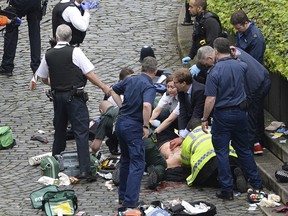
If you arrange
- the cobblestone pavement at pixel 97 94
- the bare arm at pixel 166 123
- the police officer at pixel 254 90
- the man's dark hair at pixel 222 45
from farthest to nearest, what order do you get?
1. the bare arm at pixel 166 123
2. the police officer at pixel 254 90
3. the cobblestone pavement at pixel 97 94
4. the man's dark hair at pixel 222 45

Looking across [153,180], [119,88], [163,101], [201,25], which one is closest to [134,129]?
[119,88]

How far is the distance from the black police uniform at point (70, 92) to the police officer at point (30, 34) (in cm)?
440

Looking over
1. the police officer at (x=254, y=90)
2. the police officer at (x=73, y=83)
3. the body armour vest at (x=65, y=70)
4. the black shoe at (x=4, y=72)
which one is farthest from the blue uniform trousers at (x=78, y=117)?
the black shoe at (x=4, y=72)

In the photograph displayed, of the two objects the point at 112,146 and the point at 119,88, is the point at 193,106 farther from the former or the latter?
the point at 119,88

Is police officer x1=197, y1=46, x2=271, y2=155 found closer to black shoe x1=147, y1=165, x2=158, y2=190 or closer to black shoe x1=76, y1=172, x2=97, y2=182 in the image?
black shoe x1=147, y1=165, x2=158, y2=190

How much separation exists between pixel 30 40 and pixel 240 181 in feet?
21.5

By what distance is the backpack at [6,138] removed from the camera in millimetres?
16188

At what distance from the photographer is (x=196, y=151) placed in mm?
14656

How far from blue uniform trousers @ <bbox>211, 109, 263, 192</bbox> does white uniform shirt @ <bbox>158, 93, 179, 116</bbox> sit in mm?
1992

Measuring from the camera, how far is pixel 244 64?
14195 mm

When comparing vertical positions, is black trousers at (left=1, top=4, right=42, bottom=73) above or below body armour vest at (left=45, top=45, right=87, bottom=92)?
below

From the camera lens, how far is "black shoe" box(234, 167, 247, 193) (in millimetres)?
14320

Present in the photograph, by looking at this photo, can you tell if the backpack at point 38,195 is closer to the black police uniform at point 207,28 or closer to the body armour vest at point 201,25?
the black police uniform at point 207,28

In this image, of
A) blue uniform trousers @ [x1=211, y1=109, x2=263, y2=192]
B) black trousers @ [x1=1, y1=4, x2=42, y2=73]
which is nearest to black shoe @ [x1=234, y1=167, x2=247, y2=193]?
blue uniform trousers @ [x1=211, y1=109, x2=263, y2=192]
